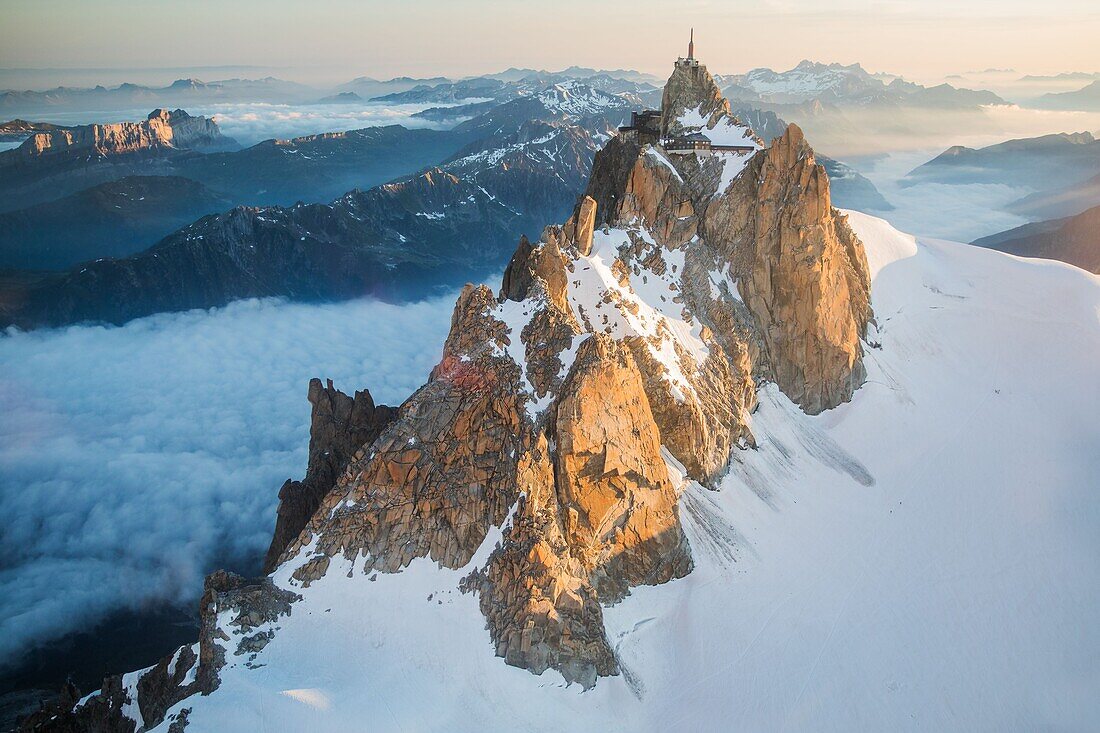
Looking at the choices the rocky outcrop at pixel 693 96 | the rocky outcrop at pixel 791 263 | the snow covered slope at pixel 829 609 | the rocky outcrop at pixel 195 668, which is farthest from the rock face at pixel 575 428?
the rocky outcrop at pixel 693 96

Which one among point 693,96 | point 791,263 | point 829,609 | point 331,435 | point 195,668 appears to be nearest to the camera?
point 195,668

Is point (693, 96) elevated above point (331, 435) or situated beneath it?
elevated above

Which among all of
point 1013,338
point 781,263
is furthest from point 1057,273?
point 781,263

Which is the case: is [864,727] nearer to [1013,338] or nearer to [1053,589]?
[1053,589]

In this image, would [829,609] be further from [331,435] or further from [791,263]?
[331,435]

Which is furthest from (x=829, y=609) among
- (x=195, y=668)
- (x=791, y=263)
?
(x=195, y=668)

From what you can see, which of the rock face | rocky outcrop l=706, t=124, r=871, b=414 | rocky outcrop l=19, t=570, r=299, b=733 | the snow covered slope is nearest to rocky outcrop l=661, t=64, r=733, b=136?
rocky outcrop l=706, t=124, r=871, b=414
